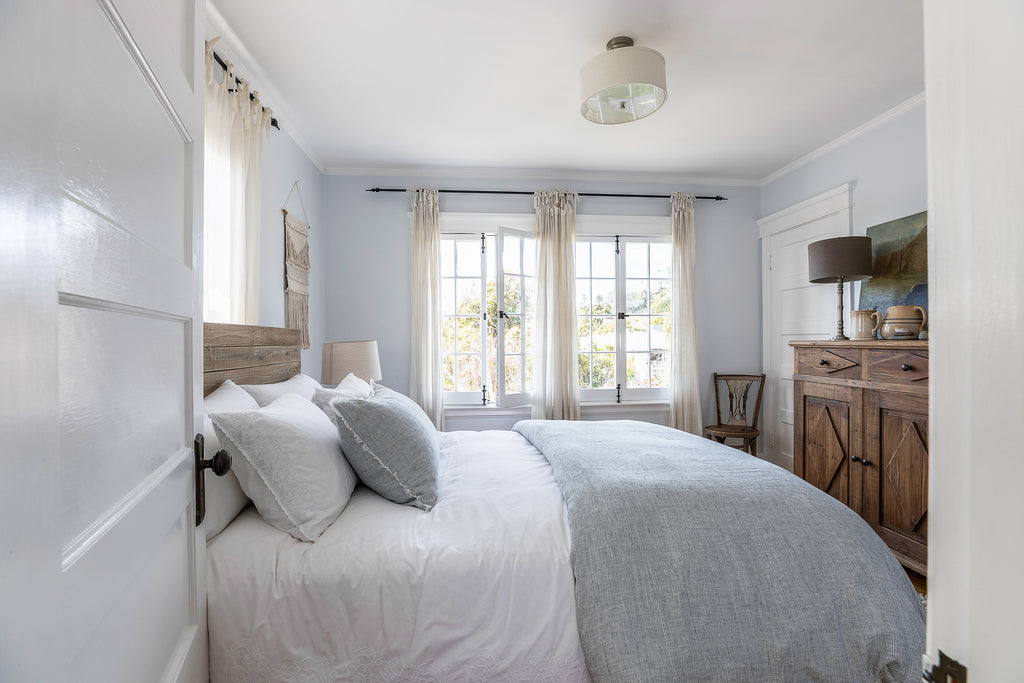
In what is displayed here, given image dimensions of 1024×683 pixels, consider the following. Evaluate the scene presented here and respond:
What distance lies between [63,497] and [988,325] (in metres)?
0.78

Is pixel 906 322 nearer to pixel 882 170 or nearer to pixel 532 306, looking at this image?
pixel 882 170

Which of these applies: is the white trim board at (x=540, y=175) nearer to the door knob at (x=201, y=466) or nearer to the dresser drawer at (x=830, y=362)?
the dresser drawer at (x=830, y=362)

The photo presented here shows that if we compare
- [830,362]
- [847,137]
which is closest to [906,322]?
[830,362]

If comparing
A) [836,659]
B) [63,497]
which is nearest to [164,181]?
[63,497]

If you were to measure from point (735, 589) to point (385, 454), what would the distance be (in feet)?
3.58

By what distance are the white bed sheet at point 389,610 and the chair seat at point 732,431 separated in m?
3.11

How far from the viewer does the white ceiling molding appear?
2.17 metres

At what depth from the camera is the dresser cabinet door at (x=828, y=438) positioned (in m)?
2.76

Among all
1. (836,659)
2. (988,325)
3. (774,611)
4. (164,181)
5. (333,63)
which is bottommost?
(836,659)

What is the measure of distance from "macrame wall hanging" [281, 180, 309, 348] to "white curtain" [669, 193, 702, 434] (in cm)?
315

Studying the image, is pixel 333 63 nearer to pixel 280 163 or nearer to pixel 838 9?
pixel 280 163

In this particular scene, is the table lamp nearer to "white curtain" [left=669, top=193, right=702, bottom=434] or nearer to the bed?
"white curtain" [left=669, top=193, right=702, bottom=434]

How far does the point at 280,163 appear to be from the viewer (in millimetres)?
3061

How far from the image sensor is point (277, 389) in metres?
2.04
